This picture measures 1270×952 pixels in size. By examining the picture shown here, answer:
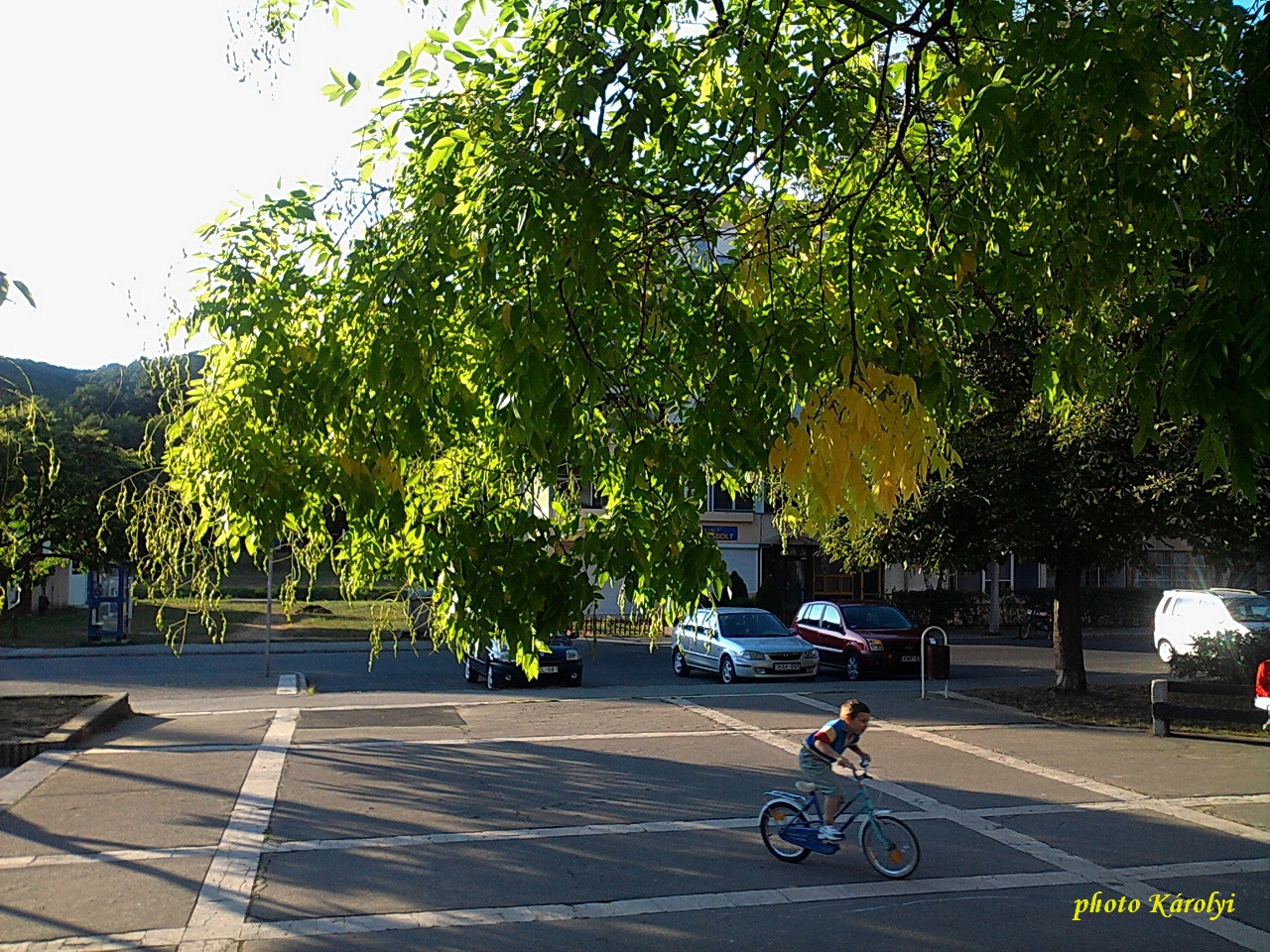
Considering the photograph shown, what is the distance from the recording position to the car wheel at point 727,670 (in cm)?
2430

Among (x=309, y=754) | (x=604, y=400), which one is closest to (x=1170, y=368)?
(x=604, y=400)

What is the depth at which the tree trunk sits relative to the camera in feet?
64.8

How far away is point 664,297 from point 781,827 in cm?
517

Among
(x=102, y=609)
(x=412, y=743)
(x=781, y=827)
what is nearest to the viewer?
(x=781, y=827)

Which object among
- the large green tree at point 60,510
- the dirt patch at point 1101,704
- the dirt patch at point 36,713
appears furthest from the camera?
the dirt patch at point 1101,704

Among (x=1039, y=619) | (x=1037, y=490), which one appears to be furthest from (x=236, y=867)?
(x=1039, y=619)

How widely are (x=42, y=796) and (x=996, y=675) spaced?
1991cm

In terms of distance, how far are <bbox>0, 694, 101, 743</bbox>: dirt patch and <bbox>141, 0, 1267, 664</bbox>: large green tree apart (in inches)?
408

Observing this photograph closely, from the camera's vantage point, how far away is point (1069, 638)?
66.7 feet

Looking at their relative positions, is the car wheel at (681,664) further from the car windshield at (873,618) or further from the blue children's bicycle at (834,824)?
the blue children's bicycle at (834,824)

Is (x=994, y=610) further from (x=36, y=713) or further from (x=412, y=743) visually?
(x=36, y=713)

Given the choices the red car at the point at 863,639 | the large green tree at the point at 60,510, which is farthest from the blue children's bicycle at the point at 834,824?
the red car at the point at 863,639

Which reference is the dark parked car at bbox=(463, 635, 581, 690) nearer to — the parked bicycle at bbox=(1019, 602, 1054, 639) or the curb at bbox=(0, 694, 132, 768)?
the curb at bbox=(0, 694, 132, 768)

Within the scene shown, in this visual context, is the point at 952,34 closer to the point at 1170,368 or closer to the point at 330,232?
the point at 1170,368
